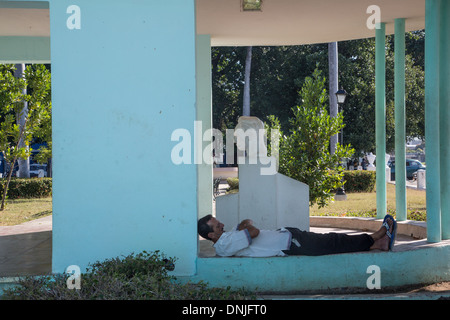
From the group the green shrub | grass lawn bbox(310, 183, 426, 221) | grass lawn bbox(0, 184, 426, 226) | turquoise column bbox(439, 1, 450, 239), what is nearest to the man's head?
turquoise column bbox(439, 1, 450, 239)

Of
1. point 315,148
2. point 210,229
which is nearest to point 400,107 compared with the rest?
point 315,148

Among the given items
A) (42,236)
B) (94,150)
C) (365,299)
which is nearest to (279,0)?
(94,150)

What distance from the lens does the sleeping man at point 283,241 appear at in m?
5.89

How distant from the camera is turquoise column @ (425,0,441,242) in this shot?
6.54 meters

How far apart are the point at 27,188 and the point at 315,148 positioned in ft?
45.6

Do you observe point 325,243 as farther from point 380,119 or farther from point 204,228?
point 380,119

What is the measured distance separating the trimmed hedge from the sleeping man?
16238mm

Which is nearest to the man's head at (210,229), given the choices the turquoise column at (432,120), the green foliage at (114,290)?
the green foliage at (114,290)

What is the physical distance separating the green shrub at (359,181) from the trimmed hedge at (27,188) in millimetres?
11776

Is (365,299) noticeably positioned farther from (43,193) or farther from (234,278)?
(43,193)

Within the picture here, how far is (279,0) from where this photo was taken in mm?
7863

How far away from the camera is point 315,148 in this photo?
10.5 m

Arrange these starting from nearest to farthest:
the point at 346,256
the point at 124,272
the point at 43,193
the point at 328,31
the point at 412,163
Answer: the point at 124,272, the point at 346,256, the point at 328,31, the point at 43,193, the point at 412,163

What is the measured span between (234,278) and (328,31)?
6.19 m
